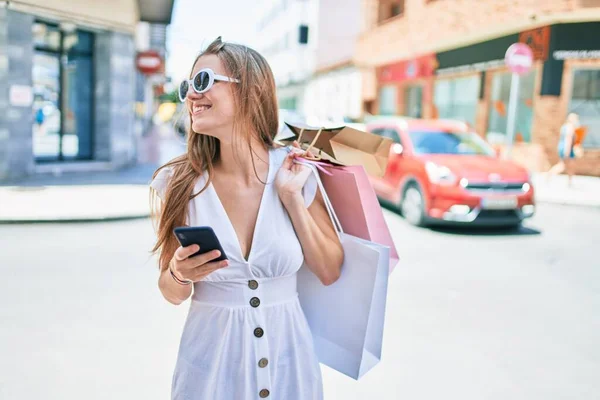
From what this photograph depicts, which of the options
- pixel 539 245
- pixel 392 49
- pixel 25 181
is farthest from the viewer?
pixel 392 49

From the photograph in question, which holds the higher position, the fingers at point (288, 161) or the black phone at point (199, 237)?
the fingers at point (288, 161)

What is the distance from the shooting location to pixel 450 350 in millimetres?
4277

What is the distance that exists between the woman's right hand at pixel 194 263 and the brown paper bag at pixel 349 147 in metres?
0.52

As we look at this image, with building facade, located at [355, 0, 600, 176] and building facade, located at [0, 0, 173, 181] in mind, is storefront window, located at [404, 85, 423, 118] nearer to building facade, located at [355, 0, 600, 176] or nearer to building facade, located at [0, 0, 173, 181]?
building facade, located at [355, 0, 600, 176]

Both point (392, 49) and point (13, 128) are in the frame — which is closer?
point (13, 128)

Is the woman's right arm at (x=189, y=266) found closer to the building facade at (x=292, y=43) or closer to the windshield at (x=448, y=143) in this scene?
the windshield at (x=448, y=143)

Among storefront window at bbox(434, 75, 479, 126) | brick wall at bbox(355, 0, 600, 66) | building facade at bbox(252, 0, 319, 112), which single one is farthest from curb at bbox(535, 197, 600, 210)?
building facade at bbox(252, 0, 319, 112)

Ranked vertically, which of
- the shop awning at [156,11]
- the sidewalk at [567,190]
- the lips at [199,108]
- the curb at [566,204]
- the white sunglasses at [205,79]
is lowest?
the curb at [566,204]

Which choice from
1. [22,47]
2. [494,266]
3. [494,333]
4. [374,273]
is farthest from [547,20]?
[374,273]

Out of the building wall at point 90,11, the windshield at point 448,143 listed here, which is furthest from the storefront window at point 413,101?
the windshield at point 448,143

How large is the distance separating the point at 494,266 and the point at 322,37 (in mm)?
40048

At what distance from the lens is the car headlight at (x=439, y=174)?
344 inches

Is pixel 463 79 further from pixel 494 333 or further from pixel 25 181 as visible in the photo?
pixel 494 333

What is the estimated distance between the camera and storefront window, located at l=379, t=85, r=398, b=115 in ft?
97.2
